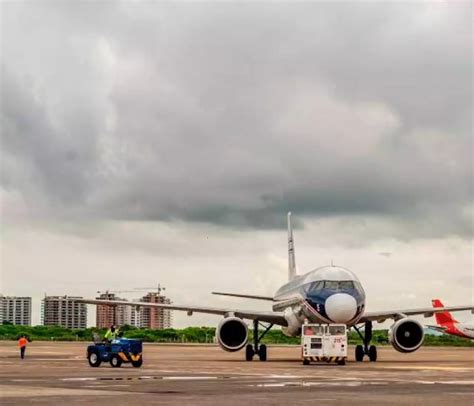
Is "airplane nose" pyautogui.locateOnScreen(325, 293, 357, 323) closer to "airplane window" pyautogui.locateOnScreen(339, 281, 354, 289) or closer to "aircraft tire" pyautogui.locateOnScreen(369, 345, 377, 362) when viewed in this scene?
"airplane window" pyautogui.locateOnScreen(339, 281, 354, 289)

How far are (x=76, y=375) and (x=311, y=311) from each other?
56.6 ft

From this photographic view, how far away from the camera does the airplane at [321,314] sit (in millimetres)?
44062

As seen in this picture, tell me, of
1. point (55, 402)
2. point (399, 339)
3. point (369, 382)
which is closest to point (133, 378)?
point (369, 382)

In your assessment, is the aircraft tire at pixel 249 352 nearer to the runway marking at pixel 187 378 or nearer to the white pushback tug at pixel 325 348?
the white pushback tug at pixel 325 348

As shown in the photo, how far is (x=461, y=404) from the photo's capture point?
61.0 ft

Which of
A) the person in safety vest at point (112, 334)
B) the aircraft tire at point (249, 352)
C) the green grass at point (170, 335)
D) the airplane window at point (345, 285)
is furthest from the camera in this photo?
the green grass at point (170, 335)

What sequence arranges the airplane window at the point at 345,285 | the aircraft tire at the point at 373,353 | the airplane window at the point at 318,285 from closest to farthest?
1. the airplane window at the point at 345,285
2. the airplane window at the point at 318,285
3. the aircraft tire at the point at 373,353

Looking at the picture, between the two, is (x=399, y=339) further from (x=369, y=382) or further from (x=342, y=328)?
(x=369, y=382)

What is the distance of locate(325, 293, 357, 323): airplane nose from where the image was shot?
4341 cm

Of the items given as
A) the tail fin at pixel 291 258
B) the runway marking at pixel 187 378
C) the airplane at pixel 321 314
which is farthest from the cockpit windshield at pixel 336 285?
the tail fin at pixel 291 258

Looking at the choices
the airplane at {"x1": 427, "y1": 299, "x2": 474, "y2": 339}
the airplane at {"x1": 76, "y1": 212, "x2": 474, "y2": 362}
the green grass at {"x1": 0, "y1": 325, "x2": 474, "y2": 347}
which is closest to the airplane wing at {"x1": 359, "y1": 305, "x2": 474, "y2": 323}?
the airplane at {"x1": 76, "y1": 212, "x2": 474, "y2": 362}

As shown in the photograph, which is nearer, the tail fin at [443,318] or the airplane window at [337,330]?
the airplane window at [337,330]

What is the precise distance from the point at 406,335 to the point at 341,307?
627cm

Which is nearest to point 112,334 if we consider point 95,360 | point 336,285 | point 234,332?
point 95,360
